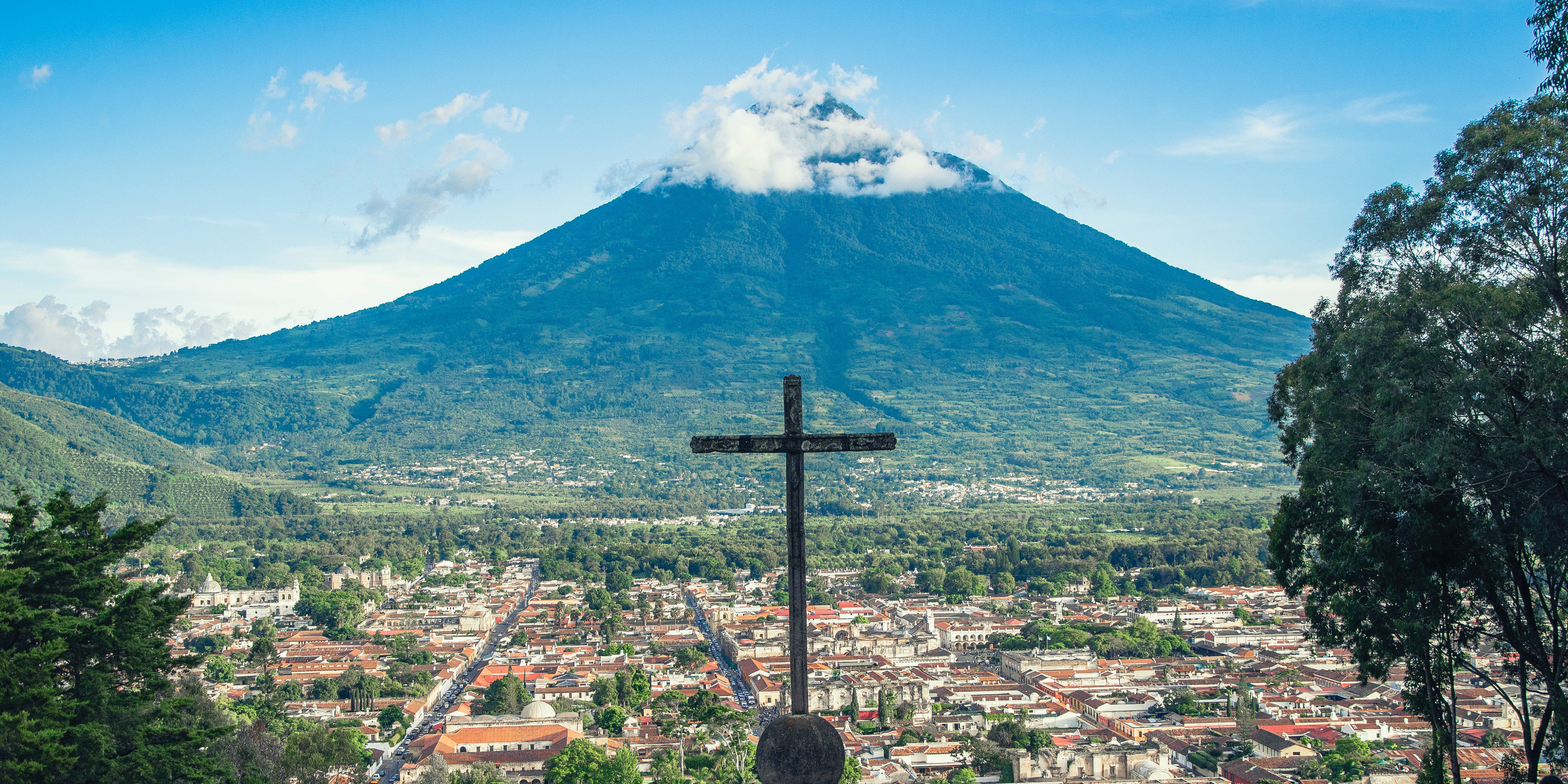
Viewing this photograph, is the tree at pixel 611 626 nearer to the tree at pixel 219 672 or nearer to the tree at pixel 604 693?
the tree at pixel 604 693

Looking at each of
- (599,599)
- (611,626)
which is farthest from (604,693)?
(599,599)

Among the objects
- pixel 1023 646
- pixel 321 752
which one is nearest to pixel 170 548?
pixel 1023 646

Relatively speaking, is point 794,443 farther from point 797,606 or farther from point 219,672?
point 219,672

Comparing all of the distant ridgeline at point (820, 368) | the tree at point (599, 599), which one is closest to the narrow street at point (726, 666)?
the tree at point (599, 599)

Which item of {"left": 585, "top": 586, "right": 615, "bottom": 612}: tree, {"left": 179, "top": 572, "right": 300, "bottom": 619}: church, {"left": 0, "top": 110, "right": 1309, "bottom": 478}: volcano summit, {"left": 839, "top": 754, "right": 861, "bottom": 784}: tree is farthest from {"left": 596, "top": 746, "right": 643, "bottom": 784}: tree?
{"left": 0, "top": 110, "right": 1309, "bottom": 478}: volcano summit

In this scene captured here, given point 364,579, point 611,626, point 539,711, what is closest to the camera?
point 539,711

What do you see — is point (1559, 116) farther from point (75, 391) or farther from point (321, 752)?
point (75, 391)
